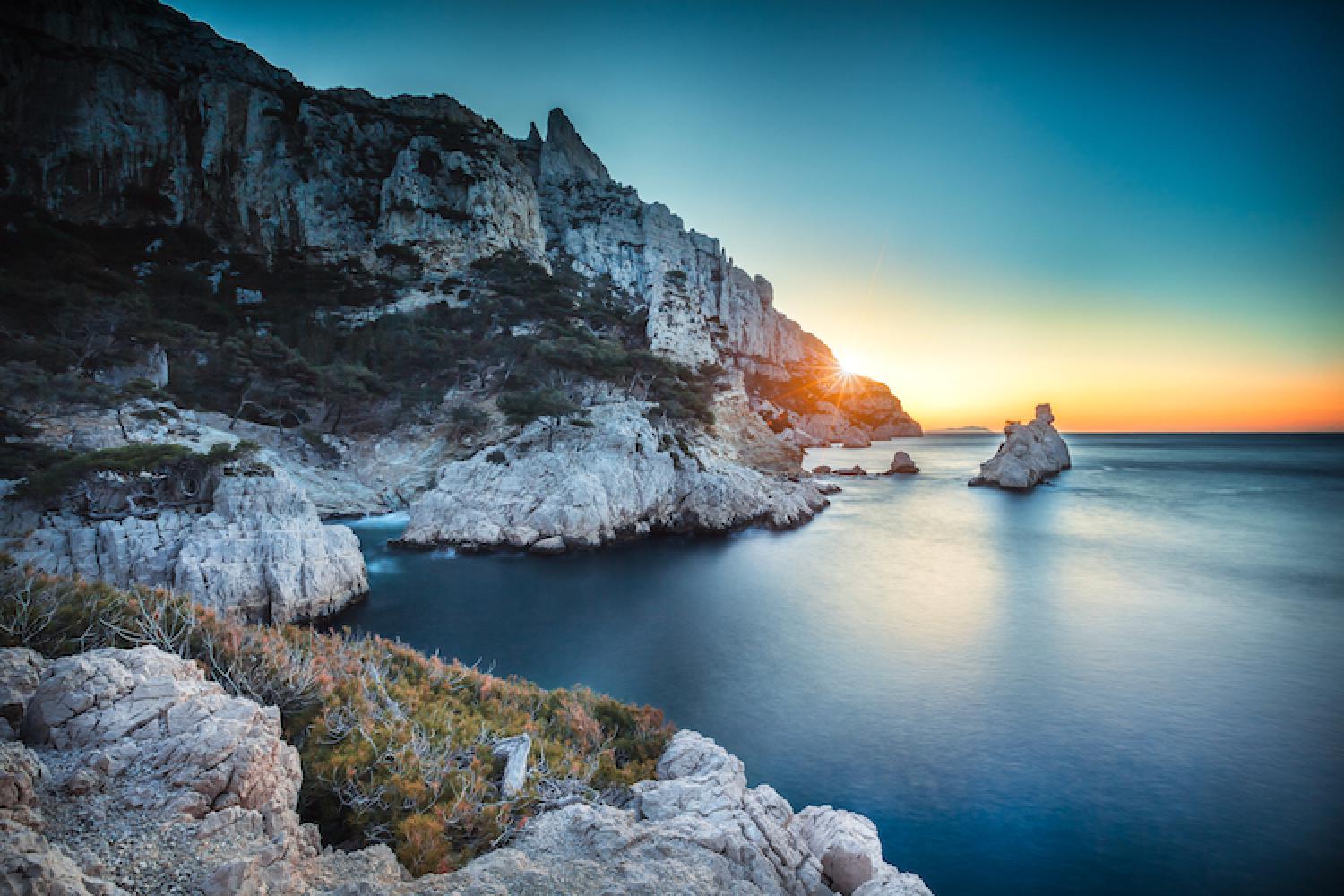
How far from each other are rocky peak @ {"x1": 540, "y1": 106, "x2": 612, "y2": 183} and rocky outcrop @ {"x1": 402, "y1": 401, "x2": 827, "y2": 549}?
162ft

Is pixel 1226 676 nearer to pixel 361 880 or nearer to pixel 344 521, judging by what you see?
pixel 361 880

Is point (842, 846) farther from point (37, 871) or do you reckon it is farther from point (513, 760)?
point (37, 871)

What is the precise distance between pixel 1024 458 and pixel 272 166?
225 ft

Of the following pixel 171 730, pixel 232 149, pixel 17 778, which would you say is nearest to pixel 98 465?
pixel 171 730

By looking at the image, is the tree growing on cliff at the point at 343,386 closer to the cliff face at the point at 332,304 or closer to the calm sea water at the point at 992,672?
the cliff face at the point at 332,304

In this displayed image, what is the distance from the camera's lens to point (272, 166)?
3997cm

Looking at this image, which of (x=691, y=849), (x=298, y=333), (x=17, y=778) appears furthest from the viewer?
(x=298, y=333)

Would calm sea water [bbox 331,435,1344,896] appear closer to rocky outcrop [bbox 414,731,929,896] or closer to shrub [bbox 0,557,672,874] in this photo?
rocky outcrop [bbox 414,731,929,896]

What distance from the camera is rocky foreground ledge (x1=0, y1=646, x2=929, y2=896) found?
2.65 metres

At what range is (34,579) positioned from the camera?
540cm

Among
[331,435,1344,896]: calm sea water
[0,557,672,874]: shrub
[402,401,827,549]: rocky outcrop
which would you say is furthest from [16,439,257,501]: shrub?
[402,401,827,549]: rocky outcrop

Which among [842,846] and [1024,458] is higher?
[1024,458]

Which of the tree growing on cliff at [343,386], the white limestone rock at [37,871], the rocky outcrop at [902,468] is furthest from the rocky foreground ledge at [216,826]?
the rocky outcrop at [902,468]

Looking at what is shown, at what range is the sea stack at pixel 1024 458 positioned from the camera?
152ft
